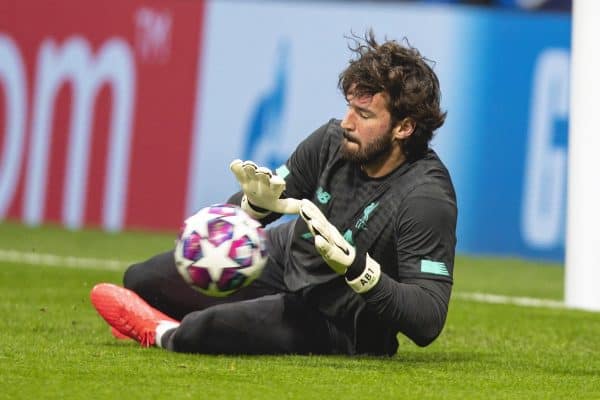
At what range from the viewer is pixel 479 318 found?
8672 millimetres

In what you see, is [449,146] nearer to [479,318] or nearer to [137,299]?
[479,318]

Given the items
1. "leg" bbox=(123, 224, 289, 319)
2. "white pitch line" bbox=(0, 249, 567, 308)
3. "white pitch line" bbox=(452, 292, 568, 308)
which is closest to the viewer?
"leg" bbox=(123, 224, 289, 319)

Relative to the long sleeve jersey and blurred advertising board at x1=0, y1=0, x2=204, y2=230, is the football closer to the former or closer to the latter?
the long sleeve jersey

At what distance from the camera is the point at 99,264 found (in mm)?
11258

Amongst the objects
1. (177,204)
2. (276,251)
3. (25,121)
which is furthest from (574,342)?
(25,121)

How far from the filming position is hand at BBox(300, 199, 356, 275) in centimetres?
570

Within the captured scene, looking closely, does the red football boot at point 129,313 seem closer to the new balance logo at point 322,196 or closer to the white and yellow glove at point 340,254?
the new balance logo at point 322,196

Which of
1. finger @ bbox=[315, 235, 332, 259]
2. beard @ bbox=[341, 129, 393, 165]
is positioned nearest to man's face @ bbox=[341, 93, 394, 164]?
beard @ bbox=[341, 129, 393, 165]

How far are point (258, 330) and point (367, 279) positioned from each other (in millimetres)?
734

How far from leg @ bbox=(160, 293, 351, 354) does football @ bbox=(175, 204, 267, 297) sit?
12.4 inches

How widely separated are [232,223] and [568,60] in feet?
24.7

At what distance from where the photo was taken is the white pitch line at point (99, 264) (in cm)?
980

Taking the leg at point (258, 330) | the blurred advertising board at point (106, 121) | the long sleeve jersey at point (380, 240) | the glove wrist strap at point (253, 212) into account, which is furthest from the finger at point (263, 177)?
the blurred advertising board at point (106, 121)

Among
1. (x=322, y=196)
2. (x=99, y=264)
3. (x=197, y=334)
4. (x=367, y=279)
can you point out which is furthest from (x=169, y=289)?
(x=99, y=264)
